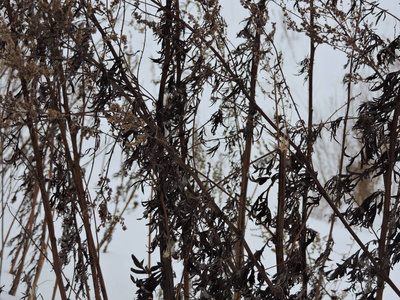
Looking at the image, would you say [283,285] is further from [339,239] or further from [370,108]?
[339,239]

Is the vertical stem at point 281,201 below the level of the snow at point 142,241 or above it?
below

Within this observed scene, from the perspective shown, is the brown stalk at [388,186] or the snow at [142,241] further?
the snow at [142,241]

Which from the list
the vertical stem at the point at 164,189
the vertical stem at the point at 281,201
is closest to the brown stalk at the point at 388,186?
the vertical stem at the point at 281,201

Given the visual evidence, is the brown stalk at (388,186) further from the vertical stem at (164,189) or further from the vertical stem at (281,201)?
the vertical stem at (164,189)

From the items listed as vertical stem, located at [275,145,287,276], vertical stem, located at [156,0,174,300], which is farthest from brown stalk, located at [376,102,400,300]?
vertical stem, located at [156,0,174,300]

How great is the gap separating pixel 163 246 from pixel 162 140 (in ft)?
1.31

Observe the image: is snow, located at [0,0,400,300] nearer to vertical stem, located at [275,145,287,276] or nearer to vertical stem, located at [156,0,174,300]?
vertical stem, located at [275,145,287,276]

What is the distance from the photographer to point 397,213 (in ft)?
4.77

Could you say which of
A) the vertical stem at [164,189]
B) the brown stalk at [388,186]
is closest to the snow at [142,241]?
the brown stalk at [388,186]

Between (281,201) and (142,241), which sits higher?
(142,241)

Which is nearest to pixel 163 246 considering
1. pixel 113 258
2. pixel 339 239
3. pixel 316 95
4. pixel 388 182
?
pixel 388 182

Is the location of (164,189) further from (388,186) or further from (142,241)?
(142,241)

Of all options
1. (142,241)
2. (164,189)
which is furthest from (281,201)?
(142,241)

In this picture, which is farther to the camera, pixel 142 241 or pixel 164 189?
pixel 142 241
